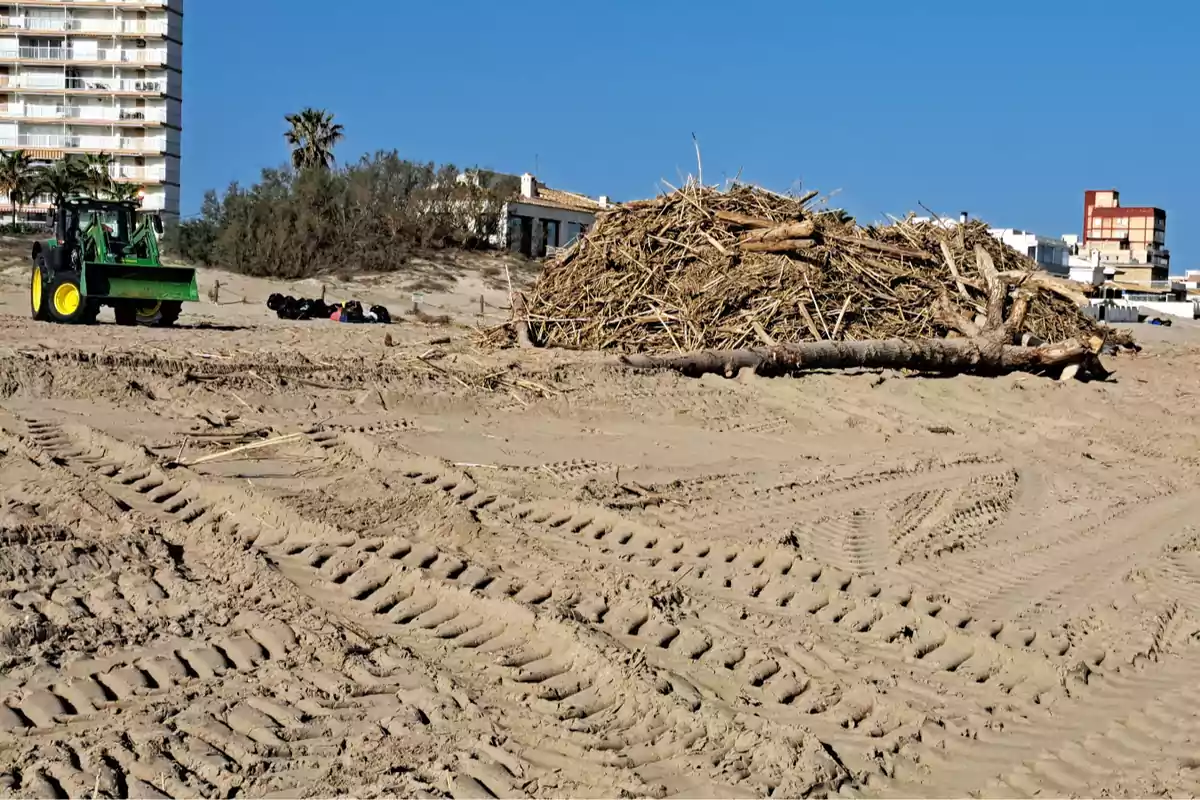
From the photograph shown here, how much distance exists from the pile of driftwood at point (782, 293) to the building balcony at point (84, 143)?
61920 mm

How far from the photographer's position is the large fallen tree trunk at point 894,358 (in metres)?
12.7

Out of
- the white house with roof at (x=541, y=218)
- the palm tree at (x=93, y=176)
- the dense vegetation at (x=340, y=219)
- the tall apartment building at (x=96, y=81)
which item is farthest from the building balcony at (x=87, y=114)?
the dense vegetation at (x=340, y=219)

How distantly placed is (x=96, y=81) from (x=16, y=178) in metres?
16.5

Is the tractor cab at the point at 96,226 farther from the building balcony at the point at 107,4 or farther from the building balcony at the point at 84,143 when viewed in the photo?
the building balcony at the point at 107,4

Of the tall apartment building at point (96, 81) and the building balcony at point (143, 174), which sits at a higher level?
the tall apartment building at point (96, 81)

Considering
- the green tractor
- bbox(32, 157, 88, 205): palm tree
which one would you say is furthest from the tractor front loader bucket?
bbox(32, 157, 88, 205): palm tree

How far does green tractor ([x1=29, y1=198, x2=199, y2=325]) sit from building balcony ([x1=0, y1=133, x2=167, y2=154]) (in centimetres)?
5710

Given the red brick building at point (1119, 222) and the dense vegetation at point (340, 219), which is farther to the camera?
the red brick building at point (1119, 222)

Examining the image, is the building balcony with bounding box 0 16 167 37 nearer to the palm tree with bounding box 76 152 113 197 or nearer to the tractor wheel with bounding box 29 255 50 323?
the palm tree with bounding box 76 152 113 197

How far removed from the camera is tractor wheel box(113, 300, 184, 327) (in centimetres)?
1830

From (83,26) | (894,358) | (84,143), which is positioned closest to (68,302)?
(894,358)

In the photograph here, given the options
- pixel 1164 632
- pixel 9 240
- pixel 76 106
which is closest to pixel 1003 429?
pixel 1164 632

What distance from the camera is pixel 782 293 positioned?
48.1 ft

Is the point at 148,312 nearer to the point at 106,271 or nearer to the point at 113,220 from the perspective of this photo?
the point at 106,271
